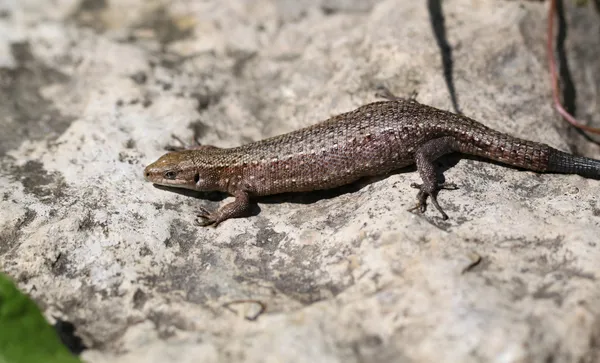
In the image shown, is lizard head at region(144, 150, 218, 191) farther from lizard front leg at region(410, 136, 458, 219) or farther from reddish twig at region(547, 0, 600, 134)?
reddish twig at region(547, 0, 600, 134)

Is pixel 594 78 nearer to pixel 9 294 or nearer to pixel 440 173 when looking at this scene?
pixel 440 173

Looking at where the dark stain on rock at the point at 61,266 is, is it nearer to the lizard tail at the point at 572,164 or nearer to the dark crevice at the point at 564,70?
the lizard tail at the point at 572,164

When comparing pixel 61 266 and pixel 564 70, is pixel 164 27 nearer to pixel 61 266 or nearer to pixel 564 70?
pixel 61 266

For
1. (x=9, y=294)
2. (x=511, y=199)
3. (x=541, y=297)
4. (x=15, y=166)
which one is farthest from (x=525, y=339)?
(x=15, y=166)

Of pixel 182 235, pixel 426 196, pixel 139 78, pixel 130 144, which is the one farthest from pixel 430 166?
pixel 139 78

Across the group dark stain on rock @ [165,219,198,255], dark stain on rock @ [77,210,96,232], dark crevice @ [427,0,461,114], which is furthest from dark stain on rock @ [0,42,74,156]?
dark crevice @ [427,0,461,114]

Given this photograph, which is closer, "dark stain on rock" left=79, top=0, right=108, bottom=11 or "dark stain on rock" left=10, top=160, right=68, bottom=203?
"dark stain on rock" left=10, top=160, right=68, bottom=203

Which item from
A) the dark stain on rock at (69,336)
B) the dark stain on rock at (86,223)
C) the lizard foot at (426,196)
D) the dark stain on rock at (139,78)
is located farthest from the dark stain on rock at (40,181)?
the lizard foot at (426,196)
